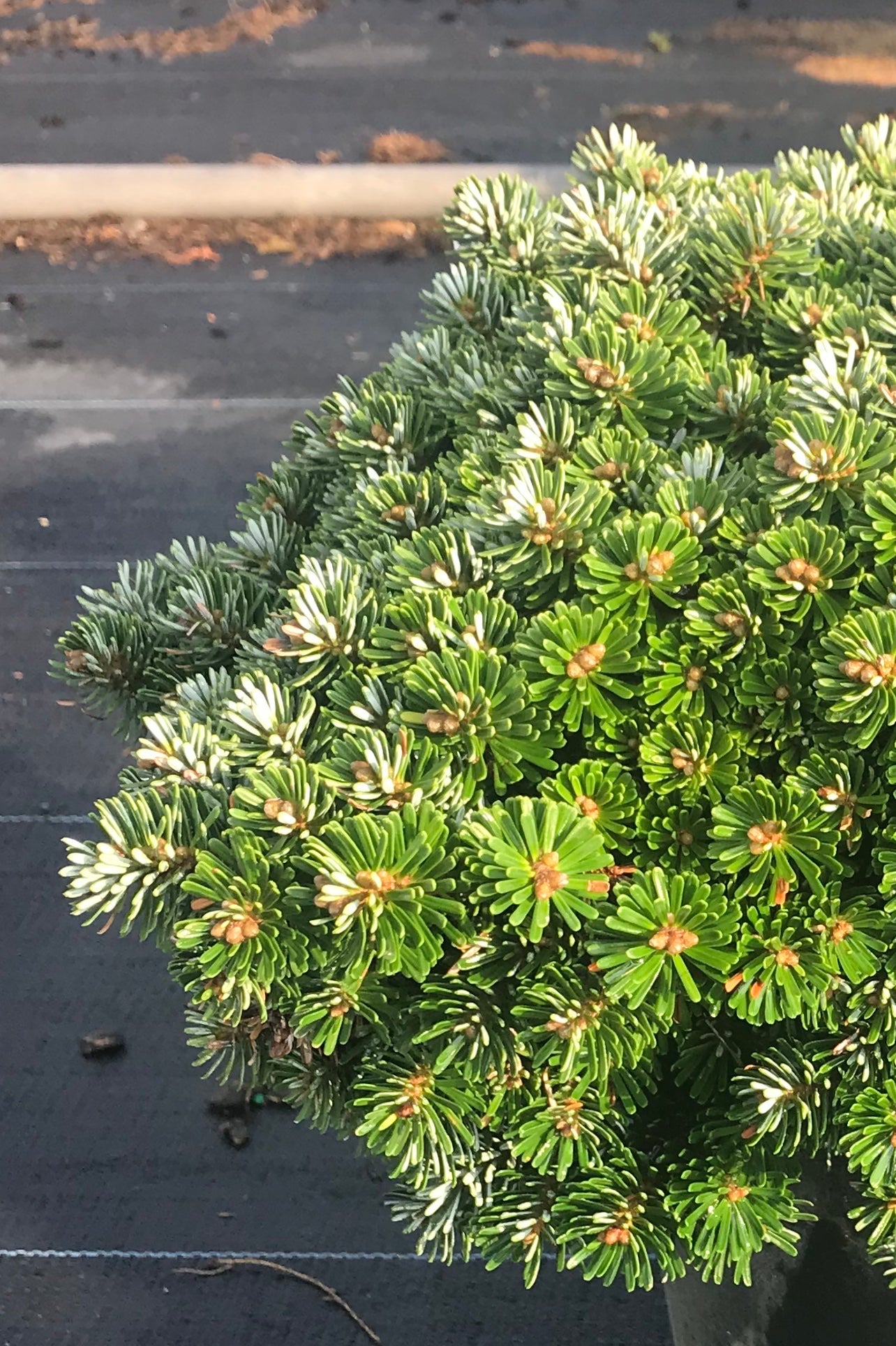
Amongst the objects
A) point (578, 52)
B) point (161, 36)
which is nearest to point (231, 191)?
point (161, 36)

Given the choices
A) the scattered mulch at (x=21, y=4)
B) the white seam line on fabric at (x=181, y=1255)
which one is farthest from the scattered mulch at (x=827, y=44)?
the white seam line on fabric at (x=181, y=1255)

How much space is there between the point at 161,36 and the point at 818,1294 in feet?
18.1

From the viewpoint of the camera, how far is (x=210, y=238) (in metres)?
3.50

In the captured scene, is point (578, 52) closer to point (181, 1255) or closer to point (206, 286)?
point (206, 286)

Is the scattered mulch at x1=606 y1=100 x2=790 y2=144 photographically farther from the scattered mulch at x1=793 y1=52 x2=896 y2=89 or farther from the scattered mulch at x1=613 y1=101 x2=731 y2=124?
the scattered mulch at x1=793 y1=52 x2=896 y2=89

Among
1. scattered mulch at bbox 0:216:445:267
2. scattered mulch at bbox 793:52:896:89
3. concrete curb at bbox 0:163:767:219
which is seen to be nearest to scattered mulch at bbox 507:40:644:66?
scattered mulch at bbox 793:52:896:89

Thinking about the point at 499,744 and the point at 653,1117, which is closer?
the point at 499,744

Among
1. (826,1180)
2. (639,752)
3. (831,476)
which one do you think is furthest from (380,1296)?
(831,476)

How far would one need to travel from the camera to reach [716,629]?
1.90 ft

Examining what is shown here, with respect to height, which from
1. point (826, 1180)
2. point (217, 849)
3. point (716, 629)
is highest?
point (716, 629)

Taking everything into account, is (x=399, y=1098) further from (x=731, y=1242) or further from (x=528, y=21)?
(x=528, y=21)

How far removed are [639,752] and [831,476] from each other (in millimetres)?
190

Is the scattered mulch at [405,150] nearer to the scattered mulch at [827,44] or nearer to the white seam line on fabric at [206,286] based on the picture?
the white seam line on fabric at [206,286]

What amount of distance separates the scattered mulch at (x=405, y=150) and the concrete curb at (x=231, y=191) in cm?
22
